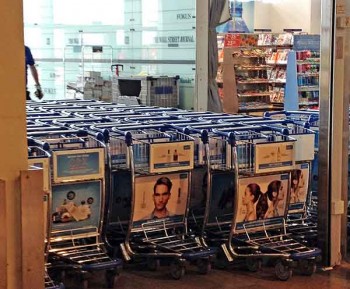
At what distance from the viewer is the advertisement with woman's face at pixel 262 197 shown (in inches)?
230

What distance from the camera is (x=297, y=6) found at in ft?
70.4

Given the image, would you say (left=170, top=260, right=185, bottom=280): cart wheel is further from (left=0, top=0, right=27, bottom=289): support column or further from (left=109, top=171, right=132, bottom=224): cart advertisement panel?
(left=0, top=0, right=27, bottom=289): support column

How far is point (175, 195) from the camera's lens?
5.88 meters

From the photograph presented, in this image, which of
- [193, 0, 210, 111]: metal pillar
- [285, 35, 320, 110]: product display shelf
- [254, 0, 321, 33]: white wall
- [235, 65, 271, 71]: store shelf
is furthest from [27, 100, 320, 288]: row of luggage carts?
[254, 0, 321, 33]: white wall

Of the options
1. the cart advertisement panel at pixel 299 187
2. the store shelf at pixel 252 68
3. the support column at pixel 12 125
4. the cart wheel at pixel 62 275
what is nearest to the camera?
the support column at pixel 12 125

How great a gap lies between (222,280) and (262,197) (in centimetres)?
74

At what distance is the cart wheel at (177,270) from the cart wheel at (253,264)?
0.55m

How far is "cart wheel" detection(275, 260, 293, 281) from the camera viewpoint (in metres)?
5.66

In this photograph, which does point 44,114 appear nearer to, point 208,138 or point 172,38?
point 208,138

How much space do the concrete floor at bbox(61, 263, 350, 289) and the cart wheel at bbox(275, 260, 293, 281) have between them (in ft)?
0.12

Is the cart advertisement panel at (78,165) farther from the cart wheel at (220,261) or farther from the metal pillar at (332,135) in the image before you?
the metal pillar at (332,135)

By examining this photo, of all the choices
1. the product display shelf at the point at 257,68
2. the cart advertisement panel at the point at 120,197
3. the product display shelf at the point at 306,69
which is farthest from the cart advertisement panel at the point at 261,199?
the product display shelf at the point at 306,69

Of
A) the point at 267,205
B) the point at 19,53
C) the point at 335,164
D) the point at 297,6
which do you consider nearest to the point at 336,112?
the point at 335,164

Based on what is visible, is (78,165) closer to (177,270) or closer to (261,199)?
(177,270)
